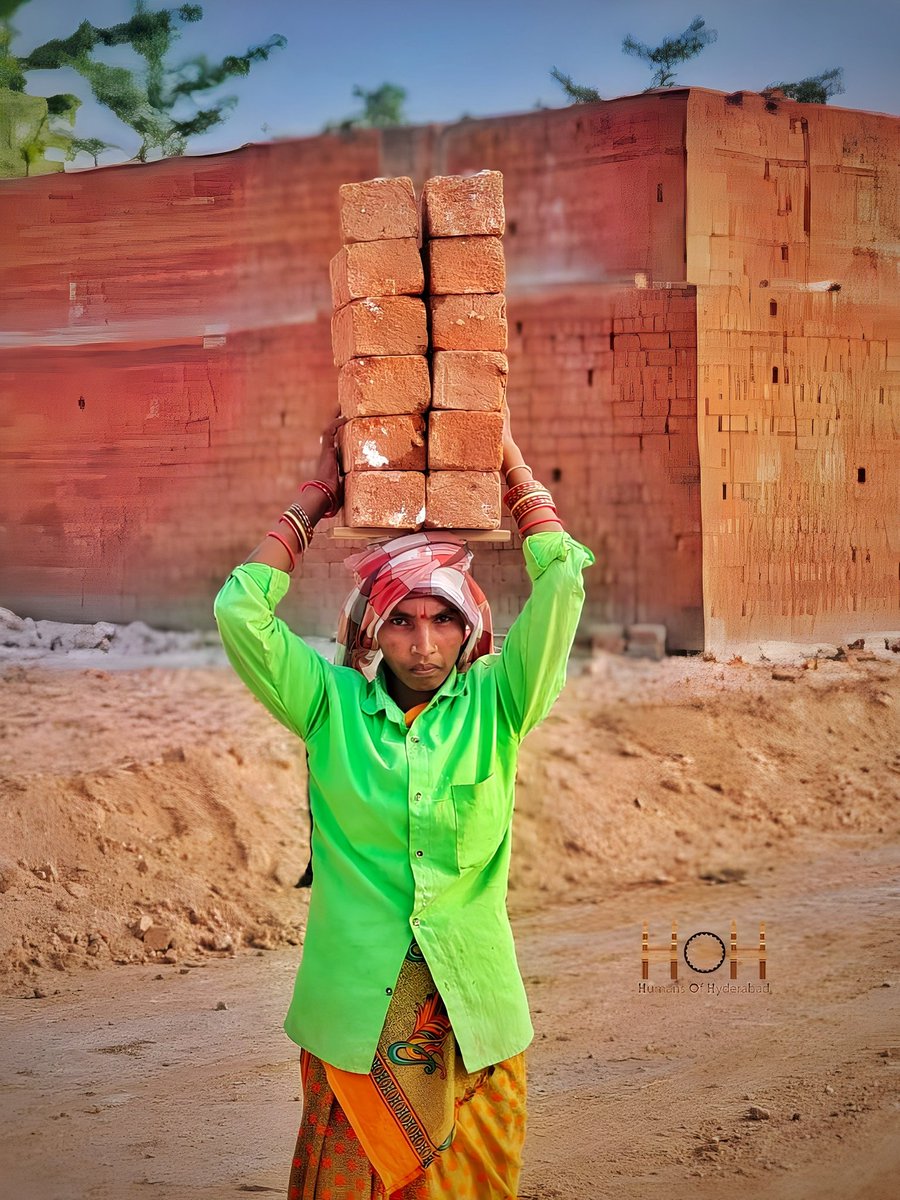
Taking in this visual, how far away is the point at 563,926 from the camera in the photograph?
7613mm

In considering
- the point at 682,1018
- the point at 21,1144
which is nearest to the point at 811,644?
the point at 682,1018

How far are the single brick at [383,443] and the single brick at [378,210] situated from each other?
1.53 ft

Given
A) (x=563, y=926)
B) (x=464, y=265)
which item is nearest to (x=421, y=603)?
(x=464, y=265)

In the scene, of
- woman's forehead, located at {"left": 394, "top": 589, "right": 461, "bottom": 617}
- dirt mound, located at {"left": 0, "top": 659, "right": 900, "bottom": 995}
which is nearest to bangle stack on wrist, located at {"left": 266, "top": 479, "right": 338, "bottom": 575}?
woman's forehead, located at {"left": 394, "top": 589, "right": 461, "bottom": 617}

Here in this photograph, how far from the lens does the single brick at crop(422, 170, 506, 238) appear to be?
3.35 metres

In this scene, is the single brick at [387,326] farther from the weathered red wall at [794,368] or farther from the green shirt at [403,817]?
the weathered red wall at [794,368]

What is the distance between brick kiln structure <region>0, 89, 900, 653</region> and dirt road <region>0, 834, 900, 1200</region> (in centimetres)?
339

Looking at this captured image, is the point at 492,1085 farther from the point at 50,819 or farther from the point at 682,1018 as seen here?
the point at 50,819

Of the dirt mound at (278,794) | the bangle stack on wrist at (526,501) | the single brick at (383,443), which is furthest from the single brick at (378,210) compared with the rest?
the dirt mound at (278,794)

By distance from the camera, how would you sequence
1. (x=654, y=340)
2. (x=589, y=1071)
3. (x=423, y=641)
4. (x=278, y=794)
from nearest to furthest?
1. (x=423, y=641)
2. (x=589, y=1071)
3. (x=278, y=794)
4. (x=654, y=340)

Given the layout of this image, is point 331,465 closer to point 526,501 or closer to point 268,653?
point 526,501

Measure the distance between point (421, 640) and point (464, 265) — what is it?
3.76 feet

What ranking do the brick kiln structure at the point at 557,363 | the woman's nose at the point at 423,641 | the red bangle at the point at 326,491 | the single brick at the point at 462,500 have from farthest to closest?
the brick kiln structure at the point at 557,363, the single brick at the point at 462,500, the red bangle at the point at 326,491, the woman's nose at the point at 423,641

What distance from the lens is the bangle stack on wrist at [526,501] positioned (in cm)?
288
